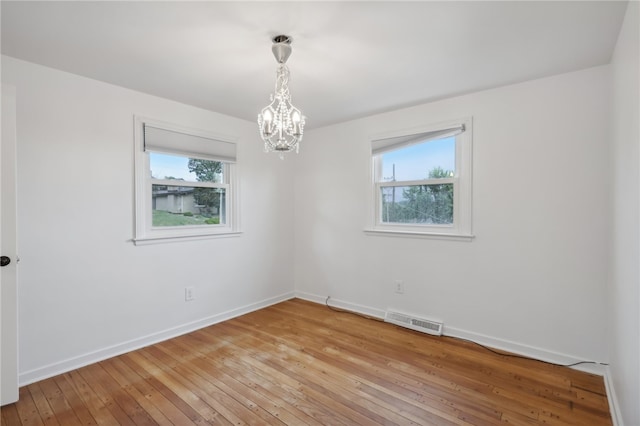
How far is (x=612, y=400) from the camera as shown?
1.98 metres

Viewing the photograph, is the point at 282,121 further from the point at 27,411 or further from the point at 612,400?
the point at 612,400

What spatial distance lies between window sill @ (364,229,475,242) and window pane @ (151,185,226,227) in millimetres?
1746

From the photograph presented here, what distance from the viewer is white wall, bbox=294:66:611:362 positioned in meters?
2.38

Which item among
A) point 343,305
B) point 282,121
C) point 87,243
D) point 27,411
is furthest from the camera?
point 343,305

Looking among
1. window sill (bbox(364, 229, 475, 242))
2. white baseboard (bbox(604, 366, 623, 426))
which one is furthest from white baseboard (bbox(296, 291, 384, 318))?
white baseboard (bbox(604, 366, 623, 426))

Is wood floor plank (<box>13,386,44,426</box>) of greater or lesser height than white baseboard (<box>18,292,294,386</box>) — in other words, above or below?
below

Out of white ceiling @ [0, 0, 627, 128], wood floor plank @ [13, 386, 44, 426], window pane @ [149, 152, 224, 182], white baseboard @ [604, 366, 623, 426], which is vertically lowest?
wood floor plank @ [13, 386, 44, 426]

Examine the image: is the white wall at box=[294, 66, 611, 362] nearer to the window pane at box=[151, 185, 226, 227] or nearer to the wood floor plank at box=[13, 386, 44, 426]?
the window pane at box=[151, 185, 226, 227]

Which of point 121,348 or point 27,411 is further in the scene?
point 121,348

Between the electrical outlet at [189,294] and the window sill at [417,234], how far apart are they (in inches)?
78.9

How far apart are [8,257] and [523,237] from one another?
3804mm

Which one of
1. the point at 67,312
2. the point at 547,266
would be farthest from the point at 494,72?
the point at 67,312

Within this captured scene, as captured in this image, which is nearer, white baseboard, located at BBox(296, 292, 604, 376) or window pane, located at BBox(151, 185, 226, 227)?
white baseboard, located at BBox(296, 292, 604, 376)

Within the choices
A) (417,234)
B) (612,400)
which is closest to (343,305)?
(417,234)
